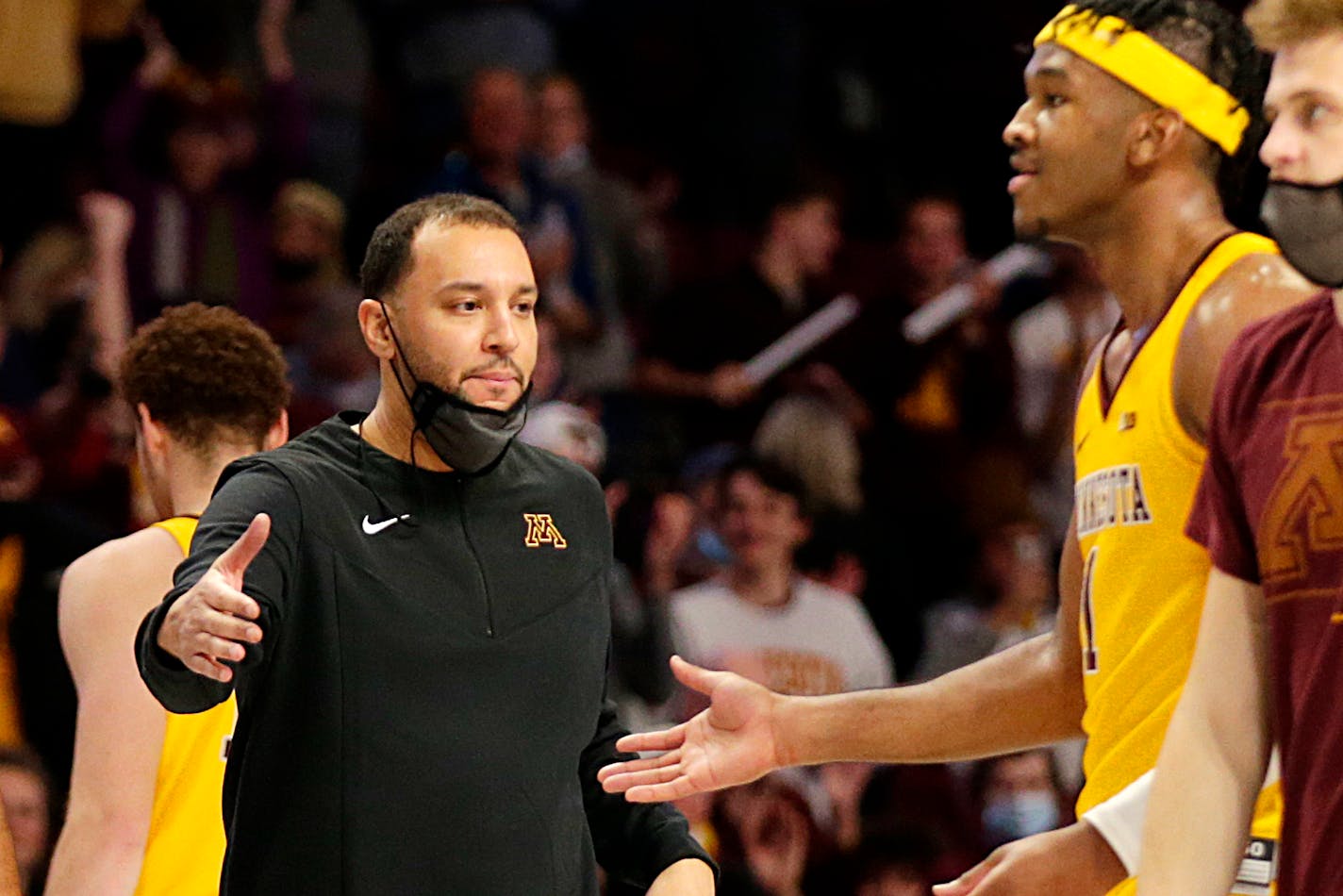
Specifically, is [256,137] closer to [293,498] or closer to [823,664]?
[823,664]

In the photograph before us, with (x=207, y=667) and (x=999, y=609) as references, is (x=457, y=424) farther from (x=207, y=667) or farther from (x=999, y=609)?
(x=999, y=609)

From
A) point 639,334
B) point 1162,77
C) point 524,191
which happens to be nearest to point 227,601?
point 1162,77

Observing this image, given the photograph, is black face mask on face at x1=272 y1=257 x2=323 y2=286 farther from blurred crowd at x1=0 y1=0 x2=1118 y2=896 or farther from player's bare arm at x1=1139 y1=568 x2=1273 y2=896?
player's bare arm at x1=1139 y1=568 x2=1273 y2=896

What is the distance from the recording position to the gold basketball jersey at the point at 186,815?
13.5 ft

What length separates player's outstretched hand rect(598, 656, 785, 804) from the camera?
3.76 metres

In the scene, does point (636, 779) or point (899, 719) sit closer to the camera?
point (636, 779)

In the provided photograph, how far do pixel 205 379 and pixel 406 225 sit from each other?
75 cm

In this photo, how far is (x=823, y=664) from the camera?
26.1ft

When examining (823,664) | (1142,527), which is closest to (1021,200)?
(1142,527)

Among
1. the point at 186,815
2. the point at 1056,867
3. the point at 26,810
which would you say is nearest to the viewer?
the point at 1056,867

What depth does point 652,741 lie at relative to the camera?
3.79m

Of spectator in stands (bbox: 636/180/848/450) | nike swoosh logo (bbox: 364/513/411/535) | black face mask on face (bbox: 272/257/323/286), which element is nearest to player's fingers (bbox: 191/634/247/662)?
nike swoosh logo (bbox: 364/513/411/535)

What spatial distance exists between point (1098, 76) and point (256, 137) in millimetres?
5923

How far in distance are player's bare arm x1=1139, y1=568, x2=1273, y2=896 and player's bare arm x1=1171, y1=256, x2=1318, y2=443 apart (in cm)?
91
